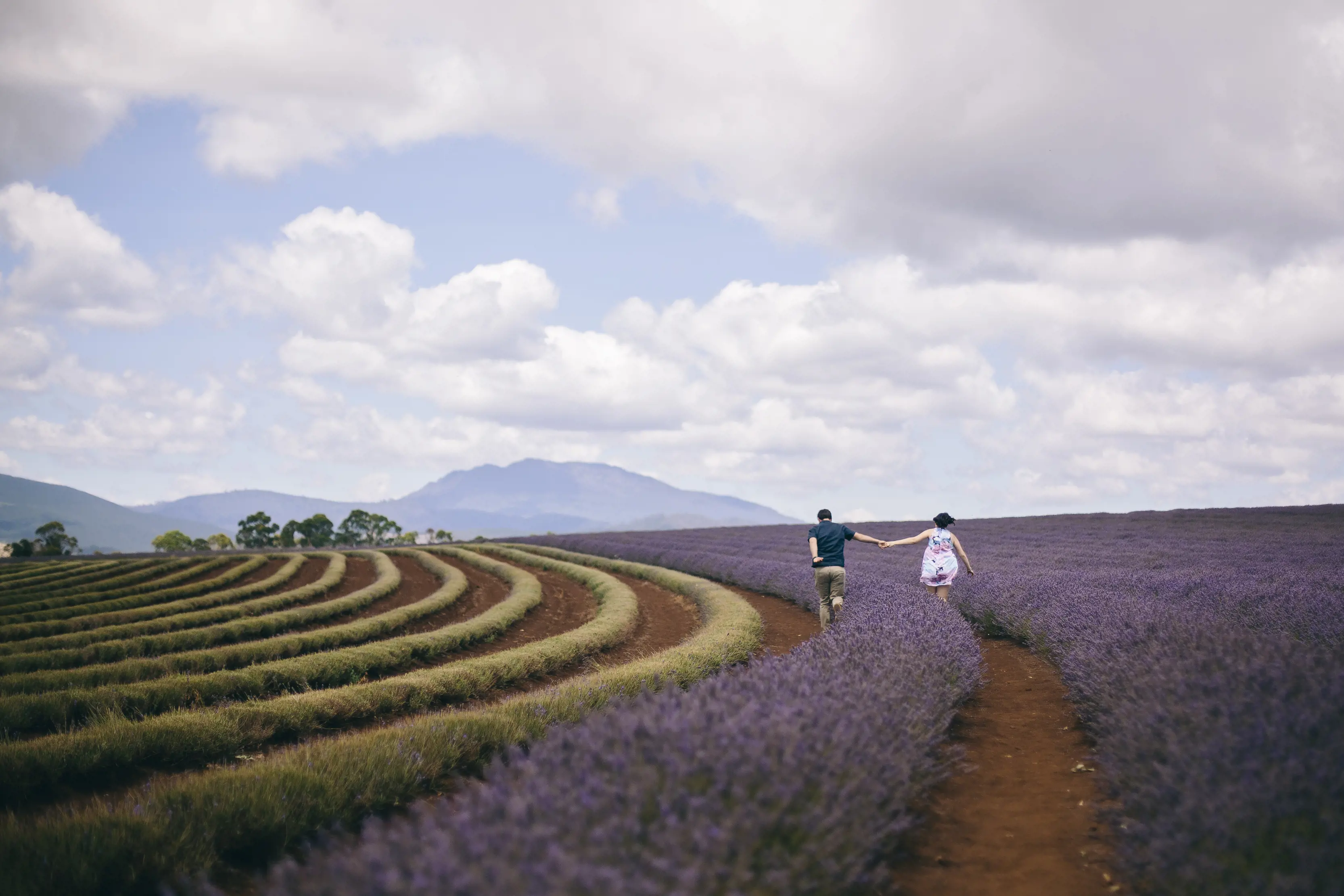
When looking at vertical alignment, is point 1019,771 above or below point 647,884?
below

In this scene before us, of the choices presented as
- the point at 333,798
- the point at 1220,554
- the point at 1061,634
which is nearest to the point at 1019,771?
the point at 1061,634

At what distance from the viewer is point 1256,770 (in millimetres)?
3350

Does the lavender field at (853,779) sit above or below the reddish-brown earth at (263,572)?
above

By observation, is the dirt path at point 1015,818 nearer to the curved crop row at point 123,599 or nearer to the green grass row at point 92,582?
the curved crop row at point 123,599

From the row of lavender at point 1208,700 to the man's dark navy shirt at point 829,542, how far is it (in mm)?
2206

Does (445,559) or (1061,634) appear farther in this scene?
(445,559)

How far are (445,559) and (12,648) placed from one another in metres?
21.3

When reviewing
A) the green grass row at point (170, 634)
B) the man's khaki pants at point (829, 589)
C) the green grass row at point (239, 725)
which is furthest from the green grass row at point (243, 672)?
the man's khaki pants at point (829, 589)

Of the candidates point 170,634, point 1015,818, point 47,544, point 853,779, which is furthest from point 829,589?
point 47,544

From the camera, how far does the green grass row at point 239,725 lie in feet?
18.9

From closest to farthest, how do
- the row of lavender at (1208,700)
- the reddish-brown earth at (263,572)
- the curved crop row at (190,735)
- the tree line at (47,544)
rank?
the row of lavender at (1208,700), the curved crop row at (190,735), the reddish-brown earth at (263,572), the tree line at (47,544)

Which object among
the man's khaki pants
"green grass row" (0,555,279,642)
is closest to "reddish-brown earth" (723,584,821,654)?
the man's khaki pants

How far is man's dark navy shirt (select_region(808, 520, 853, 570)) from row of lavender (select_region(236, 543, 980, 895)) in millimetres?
6414

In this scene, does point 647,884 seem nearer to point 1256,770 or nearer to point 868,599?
point 1256,770
